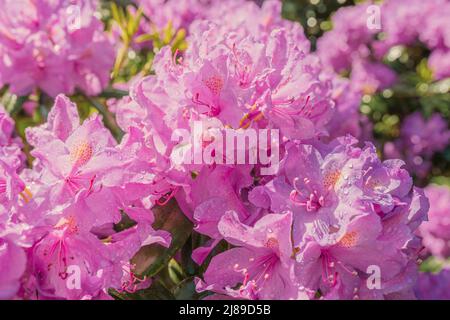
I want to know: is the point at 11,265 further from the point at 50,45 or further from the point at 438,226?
the point at 438,226

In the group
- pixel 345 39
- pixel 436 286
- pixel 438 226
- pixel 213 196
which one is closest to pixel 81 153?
pixel 213 196

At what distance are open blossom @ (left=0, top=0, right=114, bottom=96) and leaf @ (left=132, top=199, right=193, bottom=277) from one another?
1.79 ft

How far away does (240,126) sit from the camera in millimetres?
968

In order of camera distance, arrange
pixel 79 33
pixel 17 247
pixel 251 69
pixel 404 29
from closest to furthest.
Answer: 1. pixel 17 247
2. pixel 251 69
3. pixel 79 33
4. pixel 404 29

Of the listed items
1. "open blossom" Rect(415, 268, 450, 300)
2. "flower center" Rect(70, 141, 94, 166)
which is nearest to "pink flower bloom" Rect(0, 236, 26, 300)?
"flower center" Rect(70, 141, 94, 166)

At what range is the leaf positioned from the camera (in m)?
1.01

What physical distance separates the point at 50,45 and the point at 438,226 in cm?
158

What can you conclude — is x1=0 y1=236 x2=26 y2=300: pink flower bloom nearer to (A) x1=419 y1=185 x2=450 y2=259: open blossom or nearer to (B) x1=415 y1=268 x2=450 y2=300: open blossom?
(B) x1=415 y1=268 x2=450 y2=300: open blossom
